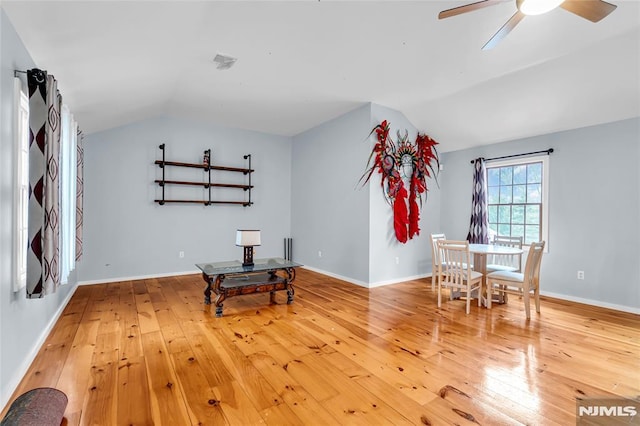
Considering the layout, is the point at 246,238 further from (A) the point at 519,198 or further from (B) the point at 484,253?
(A) the point at 519,198

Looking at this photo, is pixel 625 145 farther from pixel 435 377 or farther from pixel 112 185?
pixel 112 185

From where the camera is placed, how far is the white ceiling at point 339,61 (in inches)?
93.8

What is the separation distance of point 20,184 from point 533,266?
486cm

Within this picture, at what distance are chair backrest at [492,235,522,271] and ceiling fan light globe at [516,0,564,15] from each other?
11.1ft

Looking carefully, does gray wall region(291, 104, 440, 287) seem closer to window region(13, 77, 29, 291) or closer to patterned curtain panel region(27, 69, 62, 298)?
patterned curtain panel region(27, 69, 62, 298)

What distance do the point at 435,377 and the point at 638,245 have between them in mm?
3492

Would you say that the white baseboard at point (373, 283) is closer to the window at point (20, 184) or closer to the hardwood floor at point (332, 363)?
the hardwood floor at point (332, 363)

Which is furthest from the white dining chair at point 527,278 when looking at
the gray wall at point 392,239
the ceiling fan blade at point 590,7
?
the ceiling fan blade at point 590,7

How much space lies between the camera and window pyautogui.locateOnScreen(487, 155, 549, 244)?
4.62m

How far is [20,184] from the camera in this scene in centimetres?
208

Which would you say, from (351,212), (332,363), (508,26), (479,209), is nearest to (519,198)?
(479,209)

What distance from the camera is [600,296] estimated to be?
158 inches
